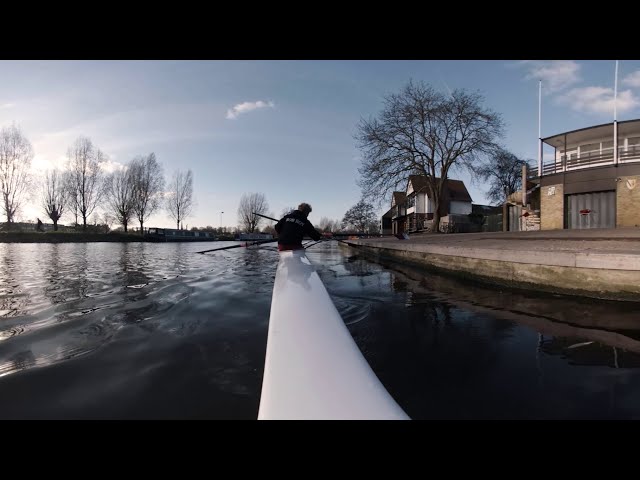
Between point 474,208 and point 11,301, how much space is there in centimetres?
4814

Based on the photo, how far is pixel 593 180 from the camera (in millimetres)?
16453

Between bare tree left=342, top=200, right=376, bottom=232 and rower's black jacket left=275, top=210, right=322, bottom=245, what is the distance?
58.4 meters

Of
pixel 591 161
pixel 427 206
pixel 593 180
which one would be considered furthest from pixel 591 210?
pixel 427 206

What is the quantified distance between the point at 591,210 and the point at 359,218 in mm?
49559

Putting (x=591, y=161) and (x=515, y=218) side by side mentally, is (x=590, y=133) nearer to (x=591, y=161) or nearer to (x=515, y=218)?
(x=591, y=161)

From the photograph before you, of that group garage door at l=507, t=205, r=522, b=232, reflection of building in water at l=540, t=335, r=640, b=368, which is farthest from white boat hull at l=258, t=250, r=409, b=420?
garage door at l=507, t=205, r=522, b=232

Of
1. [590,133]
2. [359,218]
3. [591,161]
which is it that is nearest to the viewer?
[591,161]

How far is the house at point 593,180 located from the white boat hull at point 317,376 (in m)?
21.4

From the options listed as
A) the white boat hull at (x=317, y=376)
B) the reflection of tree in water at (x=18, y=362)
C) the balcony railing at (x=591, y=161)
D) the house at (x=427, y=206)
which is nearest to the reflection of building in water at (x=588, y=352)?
the white boat hull at (x=317, y=376)

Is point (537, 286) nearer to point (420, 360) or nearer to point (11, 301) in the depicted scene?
point (420, 360)

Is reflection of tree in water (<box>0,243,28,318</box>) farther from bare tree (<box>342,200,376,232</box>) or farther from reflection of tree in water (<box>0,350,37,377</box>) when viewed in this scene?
bare tree (<box>342,200,376,232</box>)

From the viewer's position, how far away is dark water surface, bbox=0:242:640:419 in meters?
1.75
